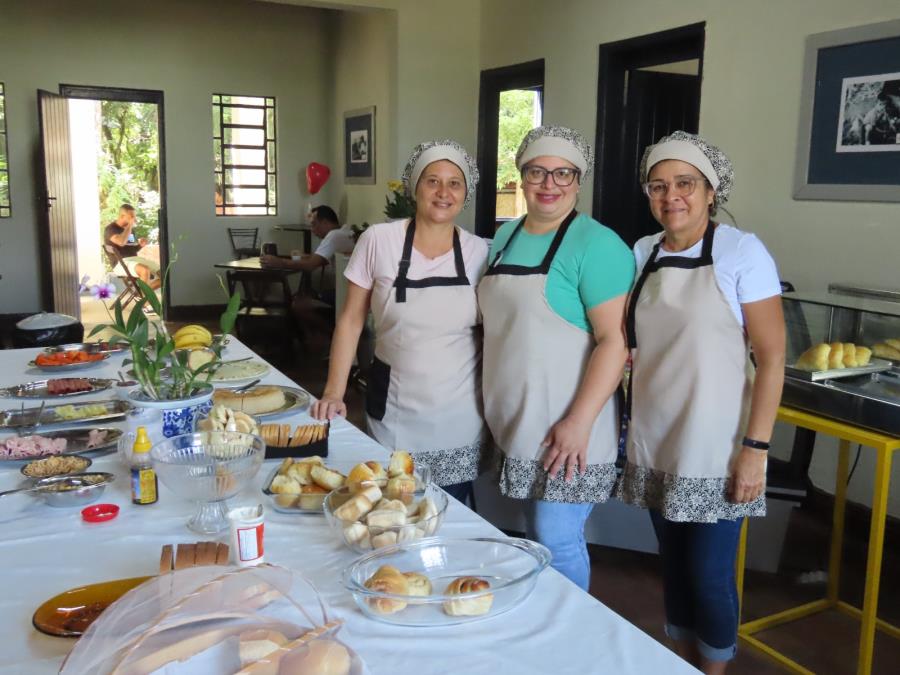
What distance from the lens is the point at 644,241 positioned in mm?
2055

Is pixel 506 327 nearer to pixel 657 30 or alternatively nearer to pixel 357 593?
pixel 357 593

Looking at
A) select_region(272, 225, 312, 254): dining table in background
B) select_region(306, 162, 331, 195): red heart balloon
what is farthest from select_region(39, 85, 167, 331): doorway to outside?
select_region(306, 162, 331, 195): red heart balloon

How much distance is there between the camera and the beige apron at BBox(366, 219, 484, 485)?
2127 mm

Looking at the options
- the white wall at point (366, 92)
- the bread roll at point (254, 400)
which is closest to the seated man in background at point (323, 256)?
the white wall at point (366, 92)

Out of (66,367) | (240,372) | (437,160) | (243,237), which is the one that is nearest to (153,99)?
(243,237)

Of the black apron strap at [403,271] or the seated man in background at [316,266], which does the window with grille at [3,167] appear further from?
the black apron strap at [403,271]

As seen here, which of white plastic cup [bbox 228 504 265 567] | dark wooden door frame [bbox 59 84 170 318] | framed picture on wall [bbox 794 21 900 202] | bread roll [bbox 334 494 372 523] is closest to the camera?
white plastic cup [bbox 228 504 265 567]

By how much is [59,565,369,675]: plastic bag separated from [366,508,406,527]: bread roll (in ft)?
1.15

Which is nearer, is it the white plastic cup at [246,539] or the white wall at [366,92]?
the white plastic cup at [246,539]

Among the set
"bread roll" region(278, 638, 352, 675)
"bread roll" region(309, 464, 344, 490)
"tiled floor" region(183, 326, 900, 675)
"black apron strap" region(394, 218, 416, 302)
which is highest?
"black apron strap" region(394, 218, 416, 302)

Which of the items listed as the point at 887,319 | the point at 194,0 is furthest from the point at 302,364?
the point at 887,319

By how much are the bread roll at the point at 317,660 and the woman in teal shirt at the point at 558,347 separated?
3.64 feet

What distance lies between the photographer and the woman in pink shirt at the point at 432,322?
6.97 ft

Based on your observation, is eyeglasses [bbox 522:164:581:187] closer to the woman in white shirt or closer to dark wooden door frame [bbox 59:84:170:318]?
the woman in white shirt
